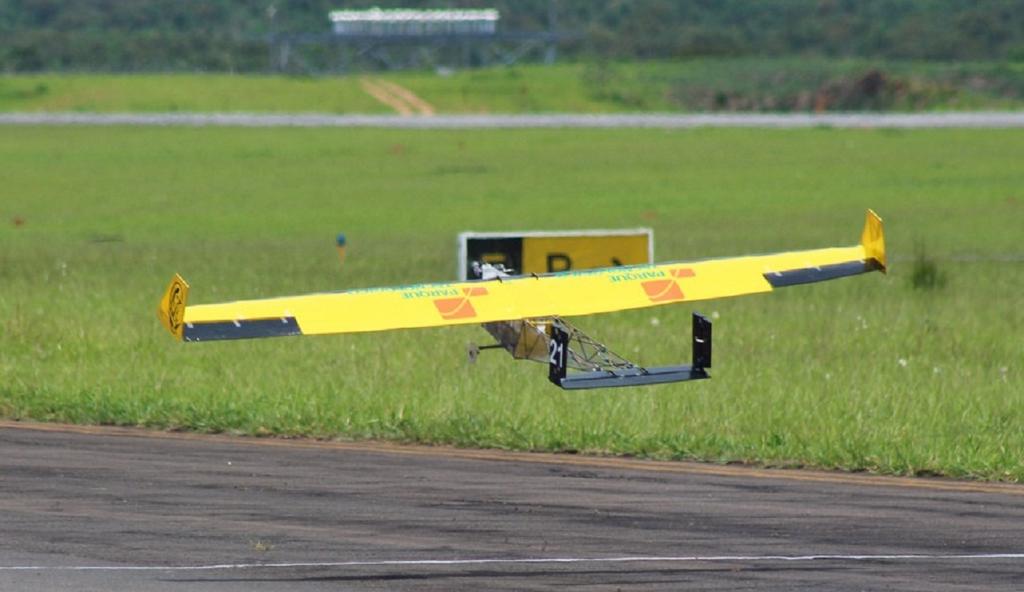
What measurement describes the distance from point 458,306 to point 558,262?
6250mm

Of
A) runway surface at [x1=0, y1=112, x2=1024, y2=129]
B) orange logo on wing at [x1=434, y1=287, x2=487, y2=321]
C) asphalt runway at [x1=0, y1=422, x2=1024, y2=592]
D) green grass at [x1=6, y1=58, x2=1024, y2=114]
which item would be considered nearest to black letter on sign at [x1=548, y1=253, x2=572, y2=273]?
asphalt runway at [x1=0, y1=422, x2=1024, y2=592]

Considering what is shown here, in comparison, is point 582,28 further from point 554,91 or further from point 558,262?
point 558,262

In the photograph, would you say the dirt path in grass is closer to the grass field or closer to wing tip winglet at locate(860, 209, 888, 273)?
the grass field

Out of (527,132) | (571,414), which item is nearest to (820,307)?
(571,414)

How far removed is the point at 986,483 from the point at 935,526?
59.3 inches

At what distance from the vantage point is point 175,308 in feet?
31.7

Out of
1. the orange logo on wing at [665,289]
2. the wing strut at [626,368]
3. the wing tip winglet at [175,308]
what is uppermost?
the wing tip winglet at [175,308]

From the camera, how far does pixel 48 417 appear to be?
1464 centimetres

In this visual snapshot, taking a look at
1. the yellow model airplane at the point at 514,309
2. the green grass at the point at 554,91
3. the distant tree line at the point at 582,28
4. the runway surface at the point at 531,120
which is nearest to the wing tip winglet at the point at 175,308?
the yellow model airplane at the point at 514,309

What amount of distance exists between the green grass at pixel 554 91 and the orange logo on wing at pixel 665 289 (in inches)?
2348

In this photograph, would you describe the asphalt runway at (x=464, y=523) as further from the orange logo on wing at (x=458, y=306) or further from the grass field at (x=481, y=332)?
the orange logo on wing at (x=458, y=306)

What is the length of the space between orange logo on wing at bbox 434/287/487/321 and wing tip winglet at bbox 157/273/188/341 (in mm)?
1710

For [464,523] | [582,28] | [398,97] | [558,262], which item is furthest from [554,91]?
[464,523]

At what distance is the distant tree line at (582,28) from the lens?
9912 centimetres
